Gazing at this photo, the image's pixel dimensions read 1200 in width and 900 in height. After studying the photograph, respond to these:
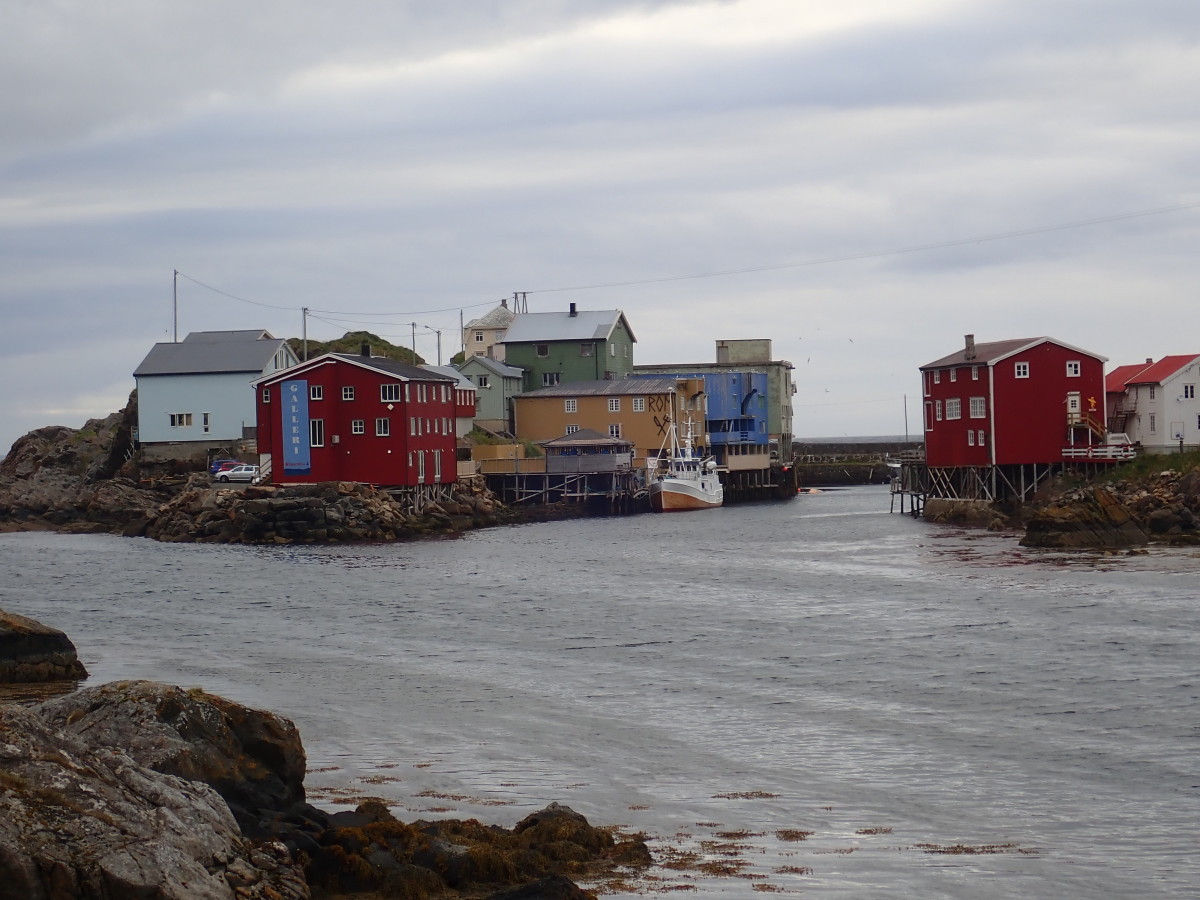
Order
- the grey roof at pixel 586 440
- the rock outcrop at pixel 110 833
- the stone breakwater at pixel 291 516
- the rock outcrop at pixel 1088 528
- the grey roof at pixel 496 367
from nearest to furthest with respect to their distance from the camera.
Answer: the rock outcrop at pixel 110 833
the rock outcrop at pixel 1088 528
the stone breakwater at pixel 291 516
the grey roof at pixel 586 440
the grey roof at pixel 496 367

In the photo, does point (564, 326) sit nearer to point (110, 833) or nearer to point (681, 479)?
point (681, 479)

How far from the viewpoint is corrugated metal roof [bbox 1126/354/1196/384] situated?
59.8m

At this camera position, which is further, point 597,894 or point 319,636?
point 319,636

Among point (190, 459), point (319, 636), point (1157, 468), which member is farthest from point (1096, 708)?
point (190, 459)

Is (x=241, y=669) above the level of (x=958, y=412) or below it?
below

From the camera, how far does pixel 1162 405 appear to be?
59.9m

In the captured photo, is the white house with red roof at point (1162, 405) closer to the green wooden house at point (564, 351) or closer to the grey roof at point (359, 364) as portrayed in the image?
the grey roof at point (359, 364)

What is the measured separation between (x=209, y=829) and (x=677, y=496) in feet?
234

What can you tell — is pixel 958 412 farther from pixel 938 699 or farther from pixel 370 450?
pixel 938 699

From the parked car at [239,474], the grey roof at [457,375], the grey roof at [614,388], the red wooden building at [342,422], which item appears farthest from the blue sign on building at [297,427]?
the grey roof at [614,388]

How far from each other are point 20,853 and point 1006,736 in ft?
43.8

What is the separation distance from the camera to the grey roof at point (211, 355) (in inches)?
2889

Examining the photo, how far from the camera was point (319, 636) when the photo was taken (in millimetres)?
29531

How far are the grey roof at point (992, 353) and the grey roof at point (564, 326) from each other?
32.1m
